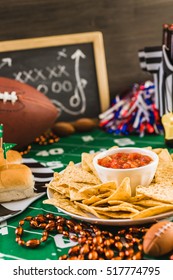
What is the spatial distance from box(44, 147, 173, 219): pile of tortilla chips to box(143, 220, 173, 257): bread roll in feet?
0.30

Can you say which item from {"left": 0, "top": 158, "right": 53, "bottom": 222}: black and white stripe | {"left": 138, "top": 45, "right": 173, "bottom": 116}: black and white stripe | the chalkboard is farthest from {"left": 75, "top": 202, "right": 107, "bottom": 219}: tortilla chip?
the chalkboard

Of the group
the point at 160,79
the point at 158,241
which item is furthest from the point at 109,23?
the point at 158,241

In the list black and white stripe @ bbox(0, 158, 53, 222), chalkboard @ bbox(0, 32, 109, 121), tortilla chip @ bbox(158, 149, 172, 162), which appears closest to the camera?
black and white stripe @ bbox(0, 158, 53, 222)

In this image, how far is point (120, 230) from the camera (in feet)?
4.25

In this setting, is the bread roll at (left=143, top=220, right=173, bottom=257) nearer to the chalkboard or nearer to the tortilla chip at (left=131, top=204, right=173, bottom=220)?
the tortilla chip at (left=131, top=204, right=173, bottom=220)

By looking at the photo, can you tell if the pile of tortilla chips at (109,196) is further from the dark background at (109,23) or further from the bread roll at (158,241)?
the dark background at (109,23)

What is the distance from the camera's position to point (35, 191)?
1.58 meters

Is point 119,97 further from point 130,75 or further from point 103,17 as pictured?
point 103,17

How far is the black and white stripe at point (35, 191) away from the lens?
1451 millimetres

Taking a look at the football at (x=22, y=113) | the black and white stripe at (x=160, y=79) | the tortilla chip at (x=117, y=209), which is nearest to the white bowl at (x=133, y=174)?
the tortilla chip at (x=117, y=209)

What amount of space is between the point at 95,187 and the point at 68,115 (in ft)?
3.43

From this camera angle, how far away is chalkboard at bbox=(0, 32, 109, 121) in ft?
7.52

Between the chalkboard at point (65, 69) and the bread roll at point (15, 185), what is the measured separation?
2.79ft

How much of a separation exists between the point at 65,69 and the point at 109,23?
11.8 inches
